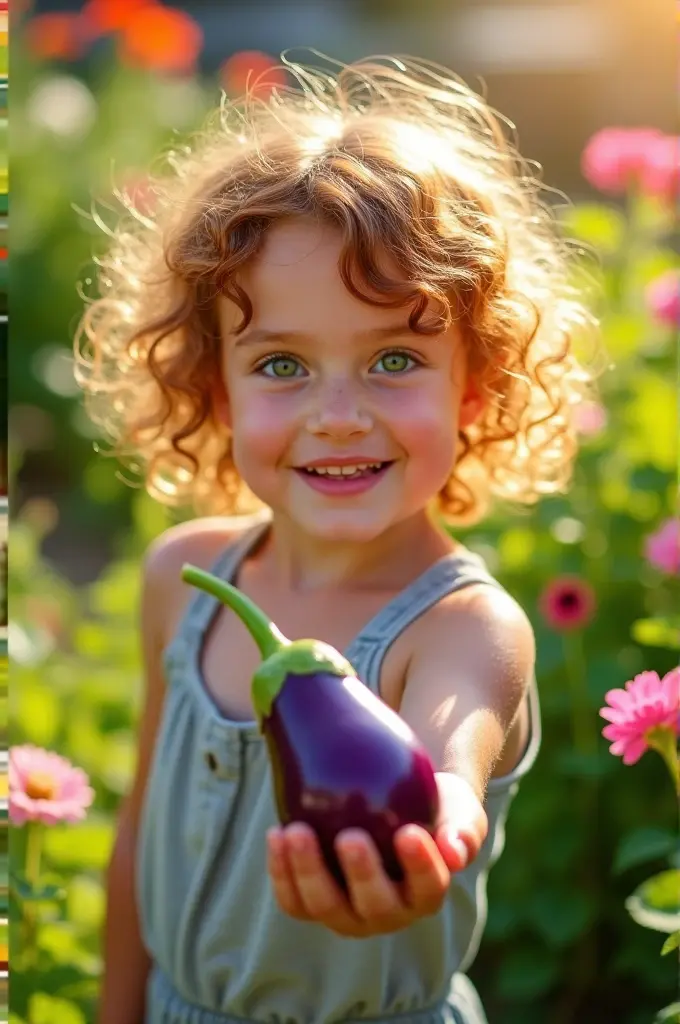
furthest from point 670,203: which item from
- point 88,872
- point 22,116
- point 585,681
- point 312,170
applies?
point 22,116

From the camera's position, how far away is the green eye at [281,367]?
166cm

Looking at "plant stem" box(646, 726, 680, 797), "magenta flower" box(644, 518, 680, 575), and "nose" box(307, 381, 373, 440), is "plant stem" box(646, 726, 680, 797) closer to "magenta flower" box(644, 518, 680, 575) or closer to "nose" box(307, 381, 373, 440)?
"nose" box(307, 381, 373, 440)

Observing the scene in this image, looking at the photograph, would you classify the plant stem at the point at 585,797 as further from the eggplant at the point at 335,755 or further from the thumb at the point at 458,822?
the eggplant at the point at 335,755

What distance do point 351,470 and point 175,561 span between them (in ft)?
1.65

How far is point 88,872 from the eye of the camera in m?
2.69

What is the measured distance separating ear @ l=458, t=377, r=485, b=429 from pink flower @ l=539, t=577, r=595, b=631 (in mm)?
777

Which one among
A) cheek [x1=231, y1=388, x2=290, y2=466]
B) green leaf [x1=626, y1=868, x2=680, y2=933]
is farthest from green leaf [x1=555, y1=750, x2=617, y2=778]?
cheek [x1=231, y1=388, x2=290, y2=466]

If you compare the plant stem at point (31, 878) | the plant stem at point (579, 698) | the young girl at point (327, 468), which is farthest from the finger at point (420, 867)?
the plant stem at point (579, 698)

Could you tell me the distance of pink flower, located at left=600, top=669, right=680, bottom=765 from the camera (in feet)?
5.28

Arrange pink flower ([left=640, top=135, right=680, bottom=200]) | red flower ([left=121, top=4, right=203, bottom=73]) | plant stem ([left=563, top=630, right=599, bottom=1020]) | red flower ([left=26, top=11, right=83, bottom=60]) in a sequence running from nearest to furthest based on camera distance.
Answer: plant stem ([left=563, top=630, right=599, bottom=1020])
pink flower ([left=640, top=135, right=680, bottom=200])
red flower ([left=121, top=4, right=203, bottom=73])
red flower ([left=26, top=11, right=83, bottom=60])

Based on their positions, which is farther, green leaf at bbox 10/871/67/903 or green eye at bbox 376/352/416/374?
green leaf at bbox 10/871/67/903

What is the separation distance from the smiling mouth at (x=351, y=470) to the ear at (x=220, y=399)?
12.6 inches

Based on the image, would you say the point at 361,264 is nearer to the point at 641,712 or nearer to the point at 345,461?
the point at 345,461

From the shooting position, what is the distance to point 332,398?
1.61 metres
